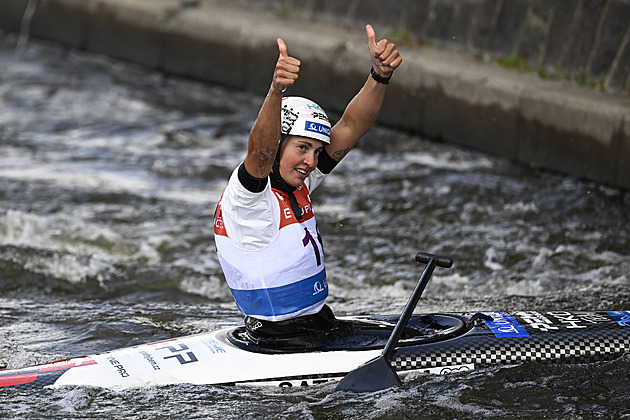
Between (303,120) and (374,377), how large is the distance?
117cm

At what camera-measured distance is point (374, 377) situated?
4031 mm

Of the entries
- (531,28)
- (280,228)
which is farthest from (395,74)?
(280,228)

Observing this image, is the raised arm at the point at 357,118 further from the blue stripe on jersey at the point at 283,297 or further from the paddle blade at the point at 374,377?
the paddle blade at the point at 374,377

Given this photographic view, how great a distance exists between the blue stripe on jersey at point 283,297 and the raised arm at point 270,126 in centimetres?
62

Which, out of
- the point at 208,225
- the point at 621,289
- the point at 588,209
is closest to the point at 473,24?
the point at 588,209

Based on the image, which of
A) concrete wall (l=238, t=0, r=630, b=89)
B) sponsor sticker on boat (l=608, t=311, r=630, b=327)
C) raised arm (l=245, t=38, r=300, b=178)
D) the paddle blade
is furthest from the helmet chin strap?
concrete wall (l=238, t=0, r=630, b=89)

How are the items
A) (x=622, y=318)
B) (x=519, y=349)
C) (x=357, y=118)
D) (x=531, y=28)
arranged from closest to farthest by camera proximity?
(x=519, y=349) < (x=357, y=118) < (x=622, y=318) < (x=531, y=28)

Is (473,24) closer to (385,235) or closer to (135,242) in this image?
(385,235)

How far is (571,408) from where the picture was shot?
13.5 ft

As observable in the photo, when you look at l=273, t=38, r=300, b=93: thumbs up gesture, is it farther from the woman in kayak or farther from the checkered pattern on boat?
the checkered pattern on boat

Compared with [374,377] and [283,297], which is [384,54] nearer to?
[283,297]

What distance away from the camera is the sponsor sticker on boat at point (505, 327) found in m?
4.26

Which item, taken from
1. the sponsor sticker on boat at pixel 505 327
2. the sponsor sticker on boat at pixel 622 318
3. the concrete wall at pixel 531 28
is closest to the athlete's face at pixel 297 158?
the sponsor sticker on boat at pixel 505 327

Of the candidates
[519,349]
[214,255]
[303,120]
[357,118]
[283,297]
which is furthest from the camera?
[214,255]
